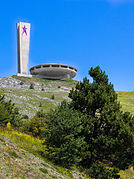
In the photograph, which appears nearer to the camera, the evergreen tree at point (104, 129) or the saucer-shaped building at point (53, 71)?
the evergreen tree at point (104, 129)

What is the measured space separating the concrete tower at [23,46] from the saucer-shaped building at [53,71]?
28.9 ft

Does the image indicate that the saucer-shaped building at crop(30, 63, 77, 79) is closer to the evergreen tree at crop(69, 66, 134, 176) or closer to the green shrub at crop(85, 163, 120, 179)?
the evergreen tree at crop(69, 66, 134, 176)

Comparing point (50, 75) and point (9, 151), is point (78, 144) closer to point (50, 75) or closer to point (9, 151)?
point (9, 151)

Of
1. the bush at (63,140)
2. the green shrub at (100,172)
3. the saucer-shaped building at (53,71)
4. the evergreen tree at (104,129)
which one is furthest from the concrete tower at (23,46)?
the green shrub at (100,172)

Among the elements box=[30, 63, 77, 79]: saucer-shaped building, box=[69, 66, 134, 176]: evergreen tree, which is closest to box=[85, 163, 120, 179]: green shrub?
box=[69, 66, 134, 176]: evergreen tree

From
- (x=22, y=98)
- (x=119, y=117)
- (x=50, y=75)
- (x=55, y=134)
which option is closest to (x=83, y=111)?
(x=119, y=117)

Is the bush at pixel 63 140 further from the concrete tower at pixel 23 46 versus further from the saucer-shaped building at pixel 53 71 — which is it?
the saucer-shaped building at pixel 53 71

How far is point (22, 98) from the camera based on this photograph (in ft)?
188

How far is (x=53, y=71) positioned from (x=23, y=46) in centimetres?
2586

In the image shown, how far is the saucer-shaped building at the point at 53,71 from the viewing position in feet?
395

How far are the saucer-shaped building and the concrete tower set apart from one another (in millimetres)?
8804

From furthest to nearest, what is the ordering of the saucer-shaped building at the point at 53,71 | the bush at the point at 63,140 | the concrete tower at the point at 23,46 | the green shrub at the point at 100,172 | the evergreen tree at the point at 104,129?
the saucer-shaped building at the point at 53,71 → the concrete tower at the point at 23,46 → the evergreen tree at the point at 104,129 → the green shrub at the point at 100,172 → the bush at the point at 63,140

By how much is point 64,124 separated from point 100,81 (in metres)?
8.91

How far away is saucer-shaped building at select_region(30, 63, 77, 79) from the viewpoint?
12038 centimetres
